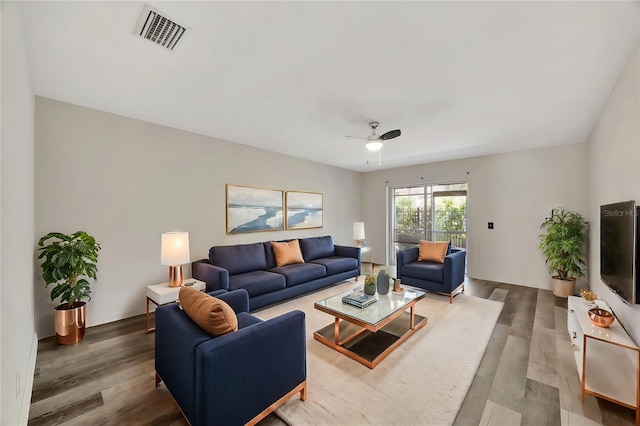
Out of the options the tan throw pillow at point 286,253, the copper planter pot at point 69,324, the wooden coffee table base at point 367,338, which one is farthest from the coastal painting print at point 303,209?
the copper planter pot at point 69,324

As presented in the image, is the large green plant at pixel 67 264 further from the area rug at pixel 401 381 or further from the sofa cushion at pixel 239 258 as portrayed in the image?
the area rug at pixel 401 381

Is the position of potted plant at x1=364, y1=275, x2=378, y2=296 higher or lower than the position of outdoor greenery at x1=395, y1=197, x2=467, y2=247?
lower

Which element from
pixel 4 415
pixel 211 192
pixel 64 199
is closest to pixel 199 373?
pixel 4 415

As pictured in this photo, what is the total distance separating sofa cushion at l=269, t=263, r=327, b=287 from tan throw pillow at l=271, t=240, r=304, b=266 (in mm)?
106

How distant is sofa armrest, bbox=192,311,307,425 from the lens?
1351 millimetres

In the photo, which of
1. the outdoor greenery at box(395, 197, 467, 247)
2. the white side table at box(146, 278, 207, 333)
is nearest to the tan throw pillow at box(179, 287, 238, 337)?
the white side table at box(146, 278, 207, 333)

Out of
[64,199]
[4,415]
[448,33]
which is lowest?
[4,415]

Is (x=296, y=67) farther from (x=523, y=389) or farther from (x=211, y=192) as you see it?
(x=523, y=389)

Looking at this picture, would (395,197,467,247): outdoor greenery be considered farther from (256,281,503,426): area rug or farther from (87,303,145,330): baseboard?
(87,303,145,330): baseboard

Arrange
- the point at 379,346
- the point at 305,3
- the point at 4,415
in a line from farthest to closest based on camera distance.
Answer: the point at 379,346 → the point at 305,3 → the point at 4,415

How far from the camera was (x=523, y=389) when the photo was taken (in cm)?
196

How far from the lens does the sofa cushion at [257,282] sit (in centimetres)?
328

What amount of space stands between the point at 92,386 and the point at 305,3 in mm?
3118

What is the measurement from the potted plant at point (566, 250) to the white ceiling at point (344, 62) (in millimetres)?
1509
